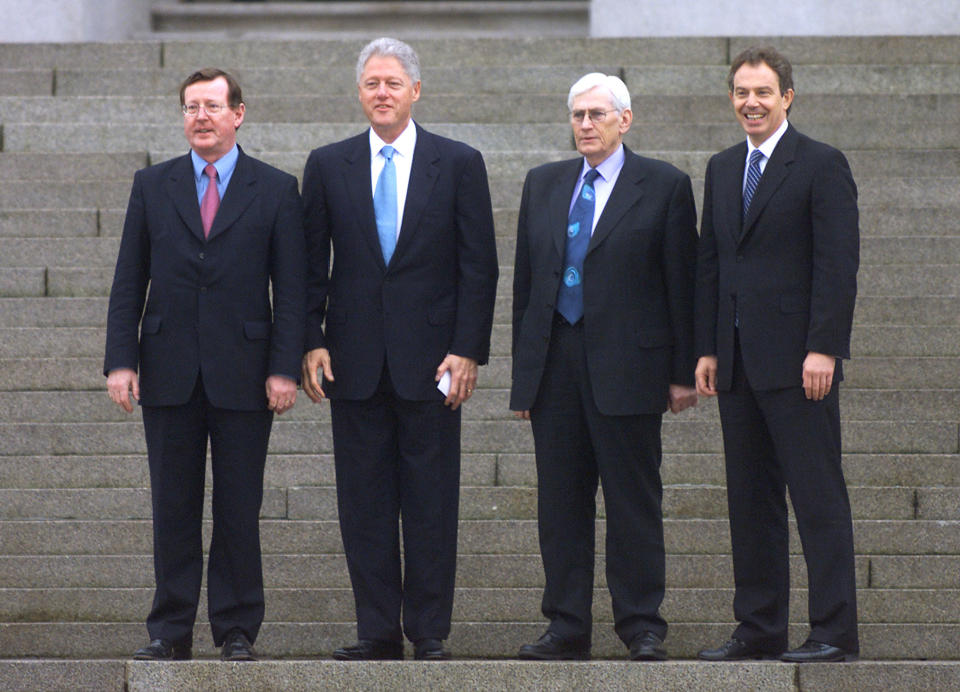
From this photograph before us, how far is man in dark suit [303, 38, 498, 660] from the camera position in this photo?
5.77 m

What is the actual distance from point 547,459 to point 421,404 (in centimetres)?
50

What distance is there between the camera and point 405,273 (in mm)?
5816

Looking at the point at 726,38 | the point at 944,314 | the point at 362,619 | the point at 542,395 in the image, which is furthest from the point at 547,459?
the point at 726,38

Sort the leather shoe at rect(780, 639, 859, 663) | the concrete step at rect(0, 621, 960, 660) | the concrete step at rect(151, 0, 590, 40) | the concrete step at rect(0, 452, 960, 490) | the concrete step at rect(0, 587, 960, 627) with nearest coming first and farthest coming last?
the leather shoe at rect(780, 639, 859, 663), the concrete step at rect(0, 621, 960, 660), the concrete step at rect(0, 587, 960, 627), the concrete step at rect(0, 452, 960, 490), the concrete step at rect(151, 0, 590, 40)

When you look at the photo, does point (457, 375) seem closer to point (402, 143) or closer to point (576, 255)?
point (576, 255)

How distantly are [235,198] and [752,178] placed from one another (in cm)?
186

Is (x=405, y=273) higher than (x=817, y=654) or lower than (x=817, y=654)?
higher

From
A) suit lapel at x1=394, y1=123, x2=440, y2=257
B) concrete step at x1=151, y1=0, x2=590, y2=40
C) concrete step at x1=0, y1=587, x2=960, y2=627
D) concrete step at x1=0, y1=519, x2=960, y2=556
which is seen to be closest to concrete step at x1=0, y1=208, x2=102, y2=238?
concrete step at x1=0, y1=519, x2=960, y2=556

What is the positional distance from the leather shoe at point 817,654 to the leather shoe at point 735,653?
0.19 m

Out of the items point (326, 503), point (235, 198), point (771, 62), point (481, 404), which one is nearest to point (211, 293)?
point (235, 198)

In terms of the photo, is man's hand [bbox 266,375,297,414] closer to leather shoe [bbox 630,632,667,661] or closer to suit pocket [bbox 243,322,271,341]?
suit pocket [bbox 243,322,271,341]

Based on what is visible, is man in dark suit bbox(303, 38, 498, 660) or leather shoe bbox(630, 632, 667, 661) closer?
leather shoe bbox(630, 632, 667, 661)

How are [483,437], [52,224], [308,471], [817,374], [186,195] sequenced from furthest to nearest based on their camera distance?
[52,224], [483,437], [308,471], [186,195], [817,374]

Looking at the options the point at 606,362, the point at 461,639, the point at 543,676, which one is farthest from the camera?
the point at 461,639
